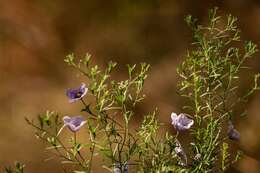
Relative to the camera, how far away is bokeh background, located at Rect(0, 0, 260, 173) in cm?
187

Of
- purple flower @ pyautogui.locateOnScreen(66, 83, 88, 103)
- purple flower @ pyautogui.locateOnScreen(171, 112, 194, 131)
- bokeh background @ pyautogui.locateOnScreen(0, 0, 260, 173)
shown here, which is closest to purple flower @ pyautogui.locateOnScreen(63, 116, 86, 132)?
purple flower @ pyautogui.locateOnScreen(66, 83, 88, 103)

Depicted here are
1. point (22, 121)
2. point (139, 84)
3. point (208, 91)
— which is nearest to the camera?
point (139, 84)

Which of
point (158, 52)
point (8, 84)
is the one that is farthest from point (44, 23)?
point (158, 52)

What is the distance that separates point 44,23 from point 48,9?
0.04 metres

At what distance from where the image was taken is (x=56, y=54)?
1881 mm

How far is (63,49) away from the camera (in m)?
1.88

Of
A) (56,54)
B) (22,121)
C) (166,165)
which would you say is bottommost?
(166,165)

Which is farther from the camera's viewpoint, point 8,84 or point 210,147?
point 8,84

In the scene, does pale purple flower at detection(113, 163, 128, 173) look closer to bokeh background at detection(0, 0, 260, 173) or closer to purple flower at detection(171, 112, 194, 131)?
purple flower at detection(171, 112, 194, 131)

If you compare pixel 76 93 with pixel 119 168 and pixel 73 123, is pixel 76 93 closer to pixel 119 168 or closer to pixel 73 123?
pixel 73 123

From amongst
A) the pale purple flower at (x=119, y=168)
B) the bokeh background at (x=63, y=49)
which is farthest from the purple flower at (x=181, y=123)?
the bokeh background at (x=63, y=49)

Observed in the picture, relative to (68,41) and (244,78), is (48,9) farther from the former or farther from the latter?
(244,78)

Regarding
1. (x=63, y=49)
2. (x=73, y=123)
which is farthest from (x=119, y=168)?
(x=63, y=49)

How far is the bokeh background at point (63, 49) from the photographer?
187 centimetres
